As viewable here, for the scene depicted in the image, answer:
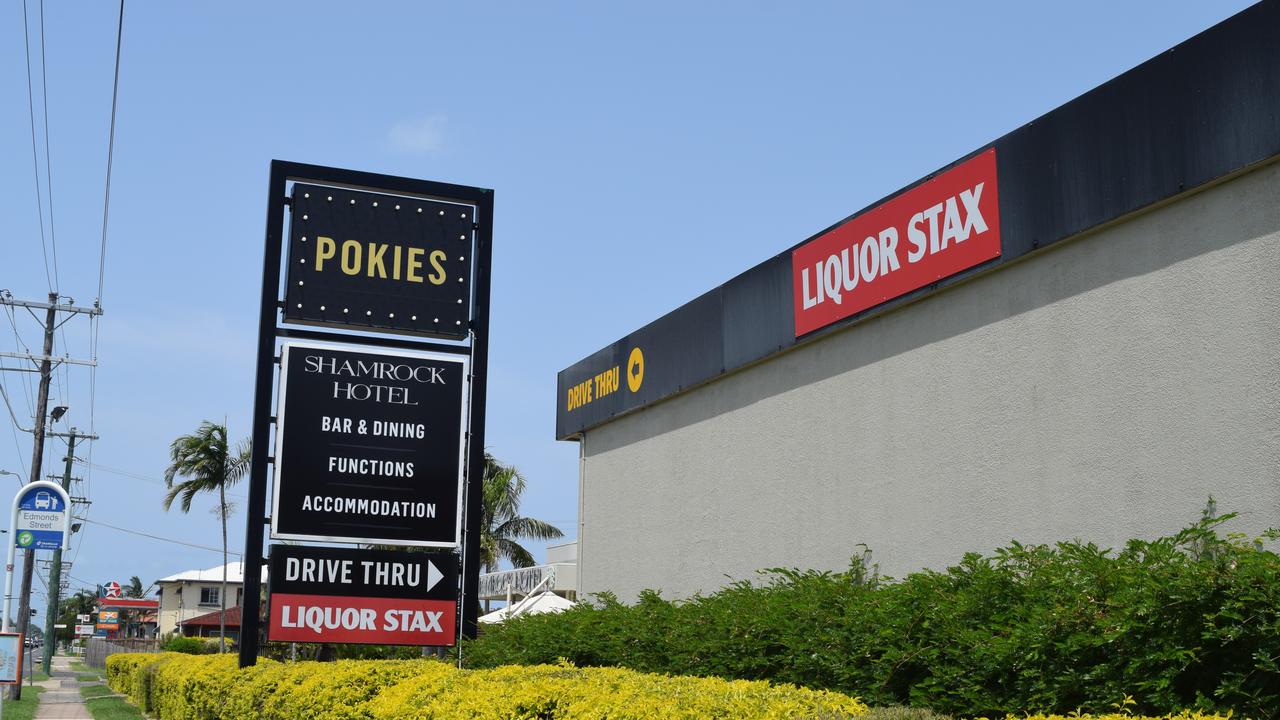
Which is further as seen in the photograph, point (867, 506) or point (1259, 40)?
point (867, 506)

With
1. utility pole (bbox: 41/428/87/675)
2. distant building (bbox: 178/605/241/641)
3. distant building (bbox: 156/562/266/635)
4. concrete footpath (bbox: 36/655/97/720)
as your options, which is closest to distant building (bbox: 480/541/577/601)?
distant building (bbox: 178/605/241/641)

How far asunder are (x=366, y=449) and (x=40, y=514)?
7.66 m

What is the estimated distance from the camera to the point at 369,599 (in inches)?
453

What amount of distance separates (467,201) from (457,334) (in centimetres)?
146

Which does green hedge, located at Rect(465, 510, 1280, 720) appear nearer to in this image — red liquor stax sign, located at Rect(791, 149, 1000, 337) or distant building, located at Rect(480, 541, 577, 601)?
red liquor stax sign, located at Rect(791, 149, 1000, 337)

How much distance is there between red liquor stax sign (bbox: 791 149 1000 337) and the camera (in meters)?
10.2

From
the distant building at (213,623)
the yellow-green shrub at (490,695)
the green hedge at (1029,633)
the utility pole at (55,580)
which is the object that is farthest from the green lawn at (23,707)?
the utility pole at (55,580)

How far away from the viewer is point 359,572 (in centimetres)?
1149

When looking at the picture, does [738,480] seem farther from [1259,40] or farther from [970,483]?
[1259,40]

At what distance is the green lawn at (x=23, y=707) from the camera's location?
68.9 feet

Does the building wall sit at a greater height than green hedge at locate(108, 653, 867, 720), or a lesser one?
lesser

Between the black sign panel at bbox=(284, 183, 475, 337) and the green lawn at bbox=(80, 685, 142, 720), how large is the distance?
12.5 meters

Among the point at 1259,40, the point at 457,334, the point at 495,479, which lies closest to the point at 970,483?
the point at 1259,40

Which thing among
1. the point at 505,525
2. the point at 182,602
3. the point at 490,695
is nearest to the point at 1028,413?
the point at 490,695
